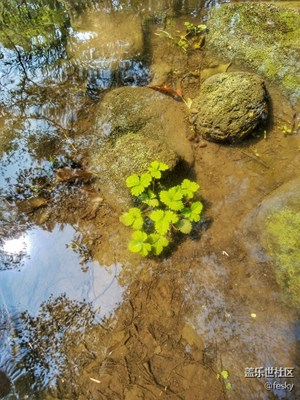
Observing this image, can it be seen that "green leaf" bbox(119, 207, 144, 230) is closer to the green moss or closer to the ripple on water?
the ripple on water

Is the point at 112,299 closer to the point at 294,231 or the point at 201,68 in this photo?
the point at 294,231

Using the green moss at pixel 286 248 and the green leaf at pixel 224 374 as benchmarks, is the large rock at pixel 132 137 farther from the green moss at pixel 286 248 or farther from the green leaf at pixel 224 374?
the green leaf at pixel 224 374

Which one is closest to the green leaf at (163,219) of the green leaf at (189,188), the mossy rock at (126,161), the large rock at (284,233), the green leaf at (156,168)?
the green leaf at (189,188)

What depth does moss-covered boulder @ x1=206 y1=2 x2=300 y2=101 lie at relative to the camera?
166 inches

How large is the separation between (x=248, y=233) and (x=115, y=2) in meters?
5.19

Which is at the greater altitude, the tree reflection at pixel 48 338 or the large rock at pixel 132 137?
the large rock at pixel 132 137

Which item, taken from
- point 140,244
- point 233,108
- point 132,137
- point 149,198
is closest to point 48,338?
point 140,244

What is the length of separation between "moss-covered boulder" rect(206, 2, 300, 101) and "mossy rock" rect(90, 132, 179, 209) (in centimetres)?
197

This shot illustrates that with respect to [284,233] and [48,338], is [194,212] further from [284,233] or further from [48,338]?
[48,338]

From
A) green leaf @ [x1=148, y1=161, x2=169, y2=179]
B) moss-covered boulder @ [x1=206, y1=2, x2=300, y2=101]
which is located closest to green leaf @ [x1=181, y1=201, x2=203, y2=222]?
green leaf @ [x1=148, y1=161, x2=169, y2=179]

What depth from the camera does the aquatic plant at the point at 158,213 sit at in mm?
3156

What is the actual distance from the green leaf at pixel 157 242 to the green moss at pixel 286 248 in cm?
106

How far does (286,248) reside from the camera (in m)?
3.06

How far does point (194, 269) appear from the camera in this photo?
3221 mm
